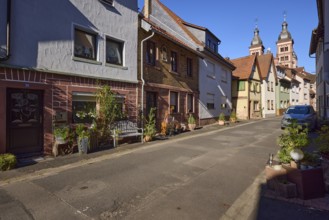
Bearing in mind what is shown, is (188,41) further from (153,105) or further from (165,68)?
(153,105)

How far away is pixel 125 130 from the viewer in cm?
1073

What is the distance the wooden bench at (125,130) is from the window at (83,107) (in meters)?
1.14

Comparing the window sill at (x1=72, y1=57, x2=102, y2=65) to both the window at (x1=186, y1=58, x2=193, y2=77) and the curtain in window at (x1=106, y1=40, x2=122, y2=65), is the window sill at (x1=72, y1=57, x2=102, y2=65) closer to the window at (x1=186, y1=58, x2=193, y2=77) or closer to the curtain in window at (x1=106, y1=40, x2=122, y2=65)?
the curtain in window at (x1=106, y1=40, x2=122, y2=65)

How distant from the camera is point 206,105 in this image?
774 inches

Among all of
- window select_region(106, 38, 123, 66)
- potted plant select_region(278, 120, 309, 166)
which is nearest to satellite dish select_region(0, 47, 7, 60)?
window select_region(106, 38, 123, 66)

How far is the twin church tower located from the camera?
249ft

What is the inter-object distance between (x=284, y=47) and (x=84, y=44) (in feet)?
282

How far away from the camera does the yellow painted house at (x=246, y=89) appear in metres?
27.2

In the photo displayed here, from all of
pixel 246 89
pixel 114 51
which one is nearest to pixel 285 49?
pixel 246 89

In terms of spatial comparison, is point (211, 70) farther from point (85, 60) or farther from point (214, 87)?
point (85, 60)

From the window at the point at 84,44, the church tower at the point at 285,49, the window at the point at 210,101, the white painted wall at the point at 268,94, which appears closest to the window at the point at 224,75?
the window at the point at 210,101

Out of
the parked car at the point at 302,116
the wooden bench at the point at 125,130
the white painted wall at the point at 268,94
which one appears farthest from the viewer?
the white painted wall at the point at 268,94

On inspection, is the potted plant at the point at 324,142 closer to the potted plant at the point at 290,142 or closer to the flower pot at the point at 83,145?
the potted plant at the point at 290,142

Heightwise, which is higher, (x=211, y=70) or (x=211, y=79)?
(x=211, y=70)
